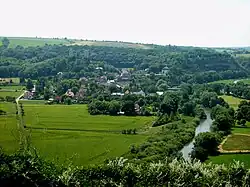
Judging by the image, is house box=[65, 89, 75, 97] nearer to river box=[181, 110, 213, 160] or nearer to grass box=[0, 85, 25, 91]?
grass box=[0, 85, 25, 91]

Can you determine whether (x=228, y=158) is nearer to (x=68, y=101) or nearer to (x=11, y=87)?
(x=68, y=101)

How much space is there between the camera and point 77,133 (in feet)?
147

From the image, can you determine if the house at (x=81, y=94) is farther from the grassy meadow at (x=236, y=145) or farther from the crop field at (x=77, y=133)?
the grassy meadow at (x=236, y=145)

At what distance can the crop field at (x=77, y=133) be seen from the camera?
3653 centimetres

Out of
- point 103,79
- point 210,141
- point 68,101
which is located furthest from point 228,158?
point 103,79

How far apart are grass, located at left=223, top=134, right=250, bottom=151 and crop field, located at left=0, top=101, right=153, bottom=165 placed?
8155 millimetres

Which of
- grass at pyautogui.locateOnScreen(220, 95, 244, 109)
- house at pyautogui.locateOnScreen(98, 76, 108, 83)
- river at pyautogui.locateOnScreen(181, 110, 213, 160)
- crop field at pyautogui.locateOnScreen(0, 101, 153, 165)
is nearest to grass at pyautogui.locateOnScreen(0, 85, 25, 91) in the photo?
crop field at pyautogui.locateOnScreen(0, 101, 153, 165)

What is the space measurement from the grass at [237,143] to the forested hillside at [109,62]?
5056 cm

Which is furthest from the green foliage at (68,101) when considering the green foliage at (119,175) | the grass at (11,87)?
the green foliage at (119,175)

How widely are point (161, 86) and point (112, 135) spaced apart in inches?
1602

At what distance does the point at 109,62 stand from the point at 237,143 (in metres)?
75.9

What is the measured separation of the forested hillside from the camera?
94.9 meters

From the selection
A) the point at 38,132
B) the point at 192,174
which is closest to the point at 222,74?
the point at 38,132

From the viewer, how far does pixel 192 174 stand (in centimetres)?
2634
